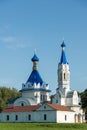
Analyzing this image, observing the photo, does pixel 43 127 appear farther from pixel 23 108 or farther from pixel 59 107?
pixel 23 108

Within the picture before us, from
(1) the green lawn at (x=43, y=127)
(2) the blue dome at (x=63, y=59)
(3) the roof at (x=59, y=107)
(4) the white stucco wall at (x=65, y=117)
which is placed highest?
(2) the blue dome at (x=63, y=59)

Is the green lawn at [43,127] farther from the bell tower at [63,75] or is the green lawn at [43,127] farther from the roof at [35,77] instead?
the roof at [35,77]

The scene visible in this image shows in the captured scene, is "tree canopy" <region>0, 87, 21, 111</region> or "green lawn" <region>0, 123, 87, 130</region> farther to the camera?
"tree canopy" <region>0, 87, 21, 111</region>

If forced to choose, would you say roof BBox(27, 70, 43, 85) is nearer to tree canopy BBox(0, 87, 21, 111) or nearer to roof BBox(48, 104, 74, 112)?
roof BBox(48, 104, 74, 112)

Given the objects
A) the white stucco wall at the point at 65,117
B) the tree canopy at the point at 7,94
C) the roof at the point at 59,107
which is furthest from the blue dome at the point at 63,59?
the tree canopy at the point at 7,94

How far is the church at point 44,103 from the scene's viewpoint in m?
61.8

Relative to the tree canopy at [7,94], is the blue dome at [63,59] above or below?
above

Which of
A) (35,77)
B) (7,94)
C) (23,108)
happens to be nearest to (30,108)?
(23,108)

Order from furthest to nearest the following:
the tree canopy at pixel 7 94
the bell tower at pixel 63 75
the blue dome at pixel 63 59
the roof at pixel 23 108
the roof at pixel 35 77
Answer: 1. the tree canopy at pixel 7 94
2. the roof at pixel 35 77
3. the blue dome at pixel 63 59
4. the bell tower at pixel 63 75
5. the roof at pixel 23 108

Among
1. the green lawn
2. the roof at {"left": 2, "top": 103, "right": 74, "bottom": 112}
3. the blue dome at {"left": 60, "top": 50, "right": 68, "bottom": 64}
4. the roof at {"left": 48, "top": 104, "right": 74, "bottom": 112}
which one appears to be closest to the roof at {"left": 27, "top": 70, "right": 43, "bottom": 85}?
the blue dome at {"left": 60, "top": 50, "right": 68, "bottom": 64}

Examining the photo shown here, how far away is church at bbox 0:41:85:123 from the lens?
61.8 m

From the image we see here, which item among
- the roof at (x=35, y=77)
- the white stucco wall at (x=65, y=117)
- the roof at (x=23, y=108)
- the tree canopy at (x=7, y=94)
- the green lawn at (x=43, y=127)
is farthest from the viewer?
the tree canopy at (x=7, y=94)

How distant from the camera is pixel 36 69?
69812 mm

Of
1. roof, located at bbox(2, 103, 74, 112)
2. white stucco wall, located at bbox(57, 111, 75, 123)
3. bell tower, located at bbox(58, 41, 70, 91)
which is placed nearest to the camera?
white stucco wall, located at bbox(57, 111, 75, 123)
